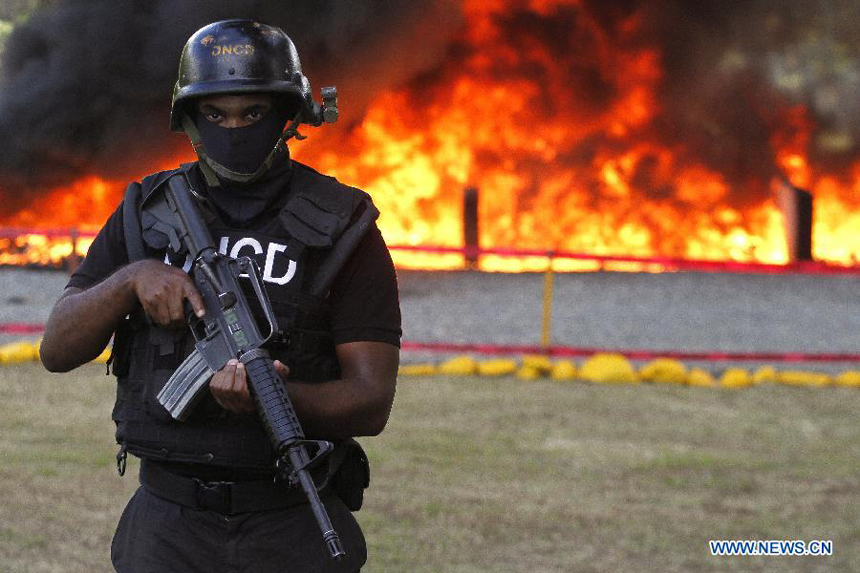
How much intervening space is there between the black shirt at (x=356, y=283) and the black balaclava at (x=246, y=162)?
23 centimetres

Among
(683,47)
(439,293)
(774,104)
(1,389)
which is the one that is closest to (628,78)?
(683,47)

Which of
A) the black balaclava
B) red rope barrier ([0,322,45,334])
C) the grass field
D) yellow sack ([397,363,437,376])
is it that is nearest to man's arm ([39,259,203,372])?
the black balaclava

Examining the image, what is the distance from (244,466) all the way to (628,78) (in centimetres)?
1605

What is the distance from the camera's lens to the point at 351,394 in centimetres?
284

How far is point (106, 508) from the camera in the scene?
6465 millimetres

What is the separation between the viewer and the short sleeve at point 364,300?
2891 millimetres

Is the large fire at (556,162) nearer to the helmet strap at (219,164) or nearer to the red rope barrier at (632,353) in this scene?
the red rope barrier at (632,353)

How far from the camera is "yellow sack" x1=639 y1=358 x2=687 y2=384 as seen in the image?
398 inches

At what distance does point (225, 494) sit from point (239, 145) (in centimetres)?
75

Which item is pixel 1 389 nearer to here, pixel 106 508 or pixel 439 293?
pixel 106 508

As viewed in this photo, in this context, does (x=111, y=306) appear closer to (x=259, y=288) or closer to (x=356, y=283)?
(x=259, y=288)

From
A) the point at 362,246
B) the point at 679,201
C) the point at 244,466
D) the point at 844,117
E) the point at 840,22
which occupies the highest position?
the point at 840,22

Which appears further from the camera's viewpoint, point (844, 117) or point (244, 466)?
point (844, 117)

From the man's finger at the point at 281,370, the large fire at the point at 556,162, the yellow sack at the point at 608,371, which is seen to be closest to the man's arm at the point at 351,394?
the man's finger at the point at 281,370
